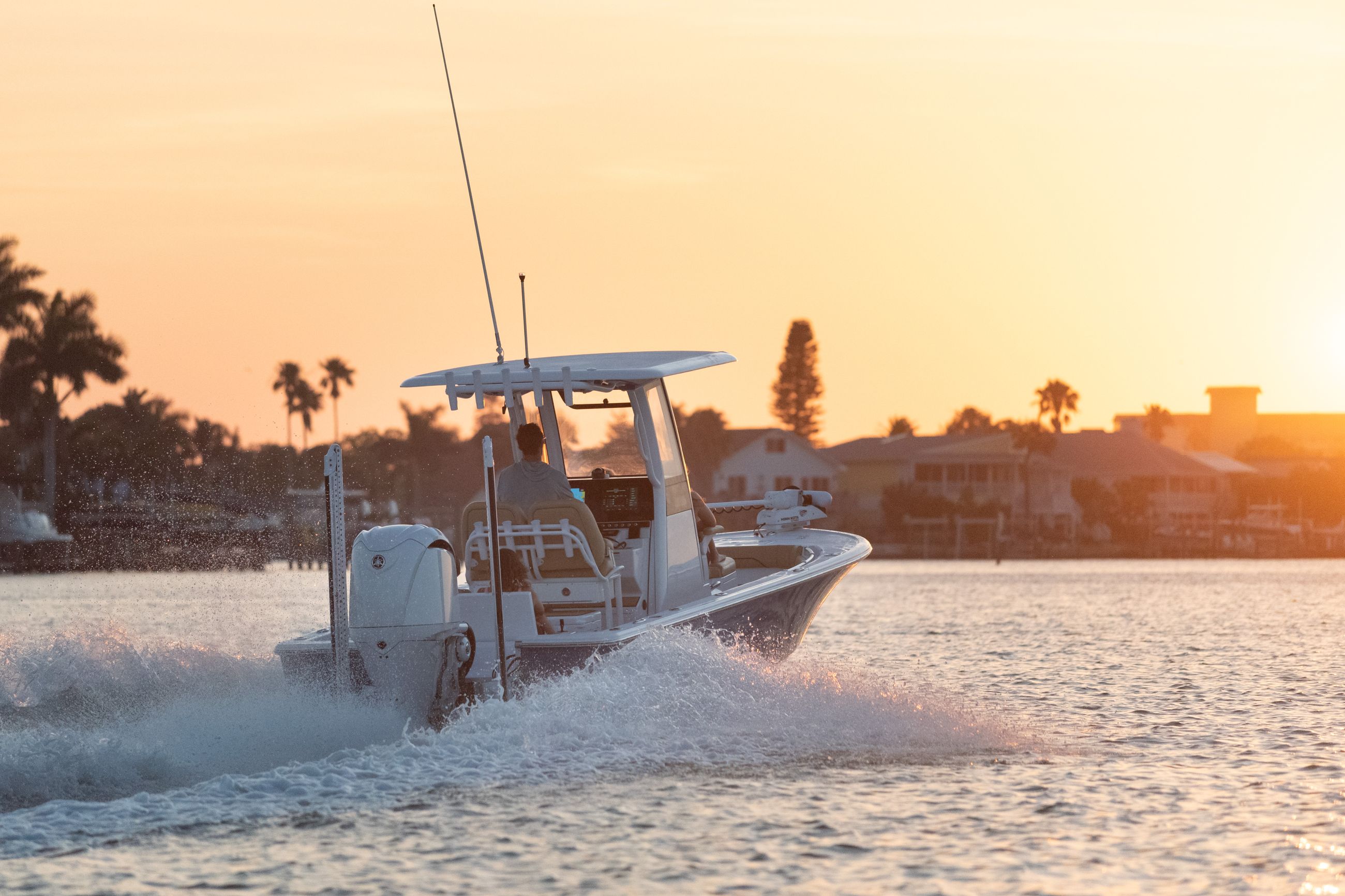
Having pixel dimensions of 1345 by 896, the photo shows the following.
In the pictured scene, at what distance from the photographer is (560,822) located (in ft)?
34.7

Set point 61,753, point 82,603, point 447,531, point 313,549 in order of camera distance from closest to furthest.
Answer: point 61,753 < point 82,603 < point 313,549 < point 447,531

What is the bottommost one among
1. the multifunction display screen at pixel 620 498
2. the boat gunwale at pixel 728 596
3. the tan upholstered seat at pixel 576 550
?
the boat gunwale at pixel 728 596

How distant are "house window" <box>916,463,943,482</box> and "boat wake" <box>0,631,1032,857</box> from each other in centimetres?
8170

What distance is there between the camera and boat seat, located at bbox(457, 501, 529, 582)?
496 inches

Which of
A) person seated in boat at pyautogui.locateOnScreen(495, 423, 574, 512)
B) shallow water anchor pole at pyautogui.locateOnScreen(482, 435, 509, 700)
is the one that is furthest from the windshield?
shallow water anchor pole at pyautogui.locateOnScreen(482, 435, 509, 700)

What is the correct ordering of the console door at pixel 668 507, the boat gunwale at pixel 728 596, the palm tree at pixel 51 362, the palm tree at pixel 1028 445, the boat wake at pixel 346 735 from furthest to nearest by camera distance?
the palm tree at pixel 1028 445 < the palm tree at pixel 51 362 < the console door at pixel 668 507 < the boat gunwale at pixel 728 596 < the boat wake at pixel 346 735

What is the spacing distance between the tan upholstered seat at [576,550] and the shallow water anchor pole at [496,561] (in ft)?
2.63

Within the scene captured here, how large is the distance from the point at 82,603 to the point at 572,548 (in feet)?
98.3

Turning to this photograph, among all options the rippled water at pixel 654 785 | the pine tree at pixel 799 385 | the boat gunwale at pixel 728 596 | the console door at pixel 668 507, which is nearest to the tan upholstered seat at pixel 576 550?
the boat gunwale at pixel 728 596

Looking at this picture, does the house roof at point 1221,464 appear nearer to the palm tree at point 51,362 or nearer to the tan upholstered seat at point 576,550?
the palm tree at point 51,362

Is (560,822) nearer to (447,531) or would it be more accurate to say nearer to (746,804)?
(746,804)

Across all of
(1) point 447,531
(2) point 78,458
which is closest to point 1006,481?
(1) point 447,531

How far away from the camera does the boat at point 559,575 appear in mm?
11344

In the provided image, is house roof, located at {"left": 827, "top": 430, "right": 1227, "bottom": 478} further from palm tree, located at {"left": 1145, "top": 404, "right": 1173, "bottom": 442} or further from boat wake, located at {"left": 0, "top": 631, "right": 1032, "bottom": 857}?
boat wake, located at {"left": 0, "top": 631, "right": 1032, "bottom": 857}
